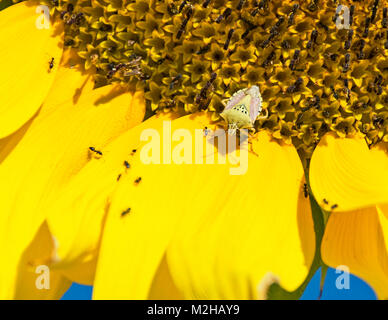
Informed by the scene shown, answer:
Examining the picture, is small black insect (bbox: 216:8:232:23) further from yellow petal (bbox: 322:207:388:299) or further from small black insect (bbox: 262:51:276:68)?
yellow petal (bbox: 322:207:388:299)

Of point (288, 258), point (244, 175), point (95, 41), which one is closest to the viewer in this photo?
point (288, 258)

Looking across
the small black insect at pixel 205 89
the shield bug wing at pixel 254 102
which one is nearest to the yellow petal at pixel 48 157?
the small black insect at pixel 205 89

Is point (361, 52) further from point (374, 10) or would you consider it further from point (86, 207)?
point (86, 207)

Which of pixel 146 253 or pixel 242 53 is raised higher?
pixel 242 53

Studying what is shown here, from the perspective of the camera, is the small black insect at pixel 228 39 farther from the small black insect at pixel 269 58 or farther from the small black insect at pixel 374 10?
the small black insect at pixel 374 10

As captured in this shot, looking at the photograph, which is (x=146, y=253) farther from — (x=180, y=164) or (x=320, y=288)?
(x=320, y=288)

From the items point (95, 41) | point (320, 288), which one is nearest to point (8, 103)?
point (95, 41)

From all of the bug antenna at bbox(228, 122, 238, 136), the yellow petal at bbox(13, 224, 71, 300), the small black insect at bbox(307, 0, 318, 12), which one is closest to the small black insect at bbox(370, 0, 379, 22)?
the small black insect at bbox(307, 0, 318, 12)
